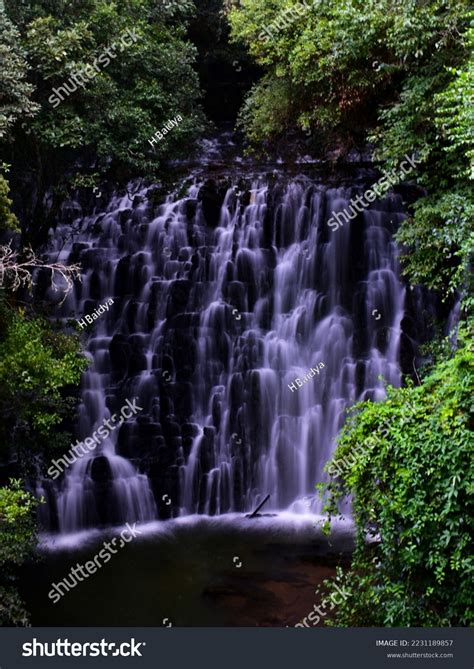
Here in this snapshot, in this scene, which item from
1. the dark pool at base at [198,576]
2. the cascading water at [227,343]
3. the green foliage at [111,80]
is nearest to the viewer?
the dark pool at base at [198,576]

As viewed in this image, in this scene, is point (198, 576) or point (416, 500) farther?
point (198, 576)

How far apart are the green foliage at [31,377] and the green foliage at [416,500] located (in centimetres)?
537

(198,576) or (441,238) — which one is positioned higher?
(441,238)

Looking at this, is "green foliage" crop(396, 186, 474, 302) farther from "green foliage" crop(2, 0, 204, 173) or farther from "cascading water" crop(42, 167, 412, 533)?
"green foliage" crop(2, 0, 204, 173)

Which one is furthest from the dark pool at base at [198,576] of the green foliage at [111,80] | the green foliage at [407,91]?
the green foliage at [111,80]

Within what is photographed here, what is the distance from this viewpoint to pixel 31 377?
432 inches

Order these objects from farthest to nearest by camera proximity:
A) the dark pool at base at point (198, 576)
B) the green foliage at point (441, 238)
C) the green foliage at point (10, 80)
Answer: the green foliage at point (10, 80) → the green foliage at point (441, 238) → the dark pool at base at point (198, 576)

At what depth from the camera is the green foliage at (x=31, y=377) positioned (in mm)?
11008

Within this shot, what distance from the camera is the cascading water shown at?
13445 millimetres

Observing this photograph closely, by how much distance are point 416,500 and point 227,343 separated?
753cm

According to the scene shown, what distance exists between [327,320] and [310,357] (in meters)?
0.81

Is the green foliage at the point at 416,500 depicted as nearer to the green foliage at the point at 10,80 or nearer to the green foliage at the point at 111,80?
the green foliage at the point at 10,80

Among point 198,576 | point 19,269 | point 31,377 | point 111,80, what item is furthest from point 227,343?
point 111,80

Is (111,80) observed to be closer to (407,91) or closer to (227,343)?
(227,343)
